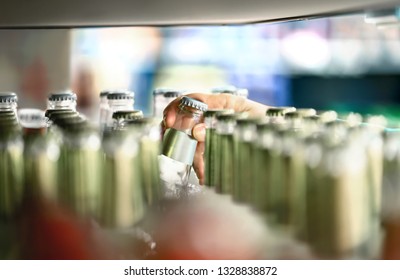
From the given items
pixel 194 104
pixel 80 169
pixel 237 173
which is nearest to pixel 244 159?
pixel 237 173

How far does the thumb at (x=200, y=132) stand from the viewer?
850mm

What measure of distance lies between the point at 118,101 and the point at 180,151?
0.47ft

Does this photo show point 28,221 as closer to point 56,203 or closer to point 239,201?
point 56,203

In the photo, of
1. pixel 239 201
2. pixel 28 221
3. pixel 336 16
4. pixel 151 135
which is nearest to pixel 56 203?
pixel 28 221

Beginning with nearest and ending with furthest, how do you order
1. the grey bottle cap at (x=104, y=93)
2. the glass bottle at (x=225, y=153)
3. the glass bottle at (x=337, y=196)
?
the glass bottle at (x=337, y=196), the glass bottle at (x=225, y=153), the grey bottle cap at (x=104, y=93)

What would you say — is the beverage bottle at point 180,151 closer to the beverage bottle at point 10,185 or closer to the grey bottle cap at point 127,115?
the grey bottle cap at point 127,115

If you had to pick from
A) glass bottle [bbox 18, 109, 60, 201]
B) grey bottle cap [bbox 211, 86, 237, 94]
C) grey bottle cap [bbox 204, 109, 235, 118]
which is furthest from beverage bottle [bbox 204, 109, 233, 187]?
glass bottle [bbox 18, 109, 60, 201]

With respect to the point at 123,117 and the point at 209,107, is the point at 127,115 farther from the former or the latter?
the point at 209,107

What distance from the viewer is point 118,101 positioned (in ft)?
2.95

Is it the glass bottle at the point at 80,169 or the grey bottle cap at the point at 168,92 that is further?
the grey bottle cap at the point at 168,92

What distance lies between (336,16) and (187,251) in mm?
442

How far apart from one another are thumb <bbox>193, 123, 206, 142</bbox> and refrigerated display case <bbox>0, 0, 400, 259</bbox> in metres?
0.04

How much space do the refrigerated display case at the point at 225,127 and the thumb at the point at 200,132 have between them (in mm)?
41

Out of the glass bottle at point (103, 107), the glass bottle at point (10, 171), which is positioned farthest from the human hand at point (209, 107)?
the glass bottle at point (10, 171)
